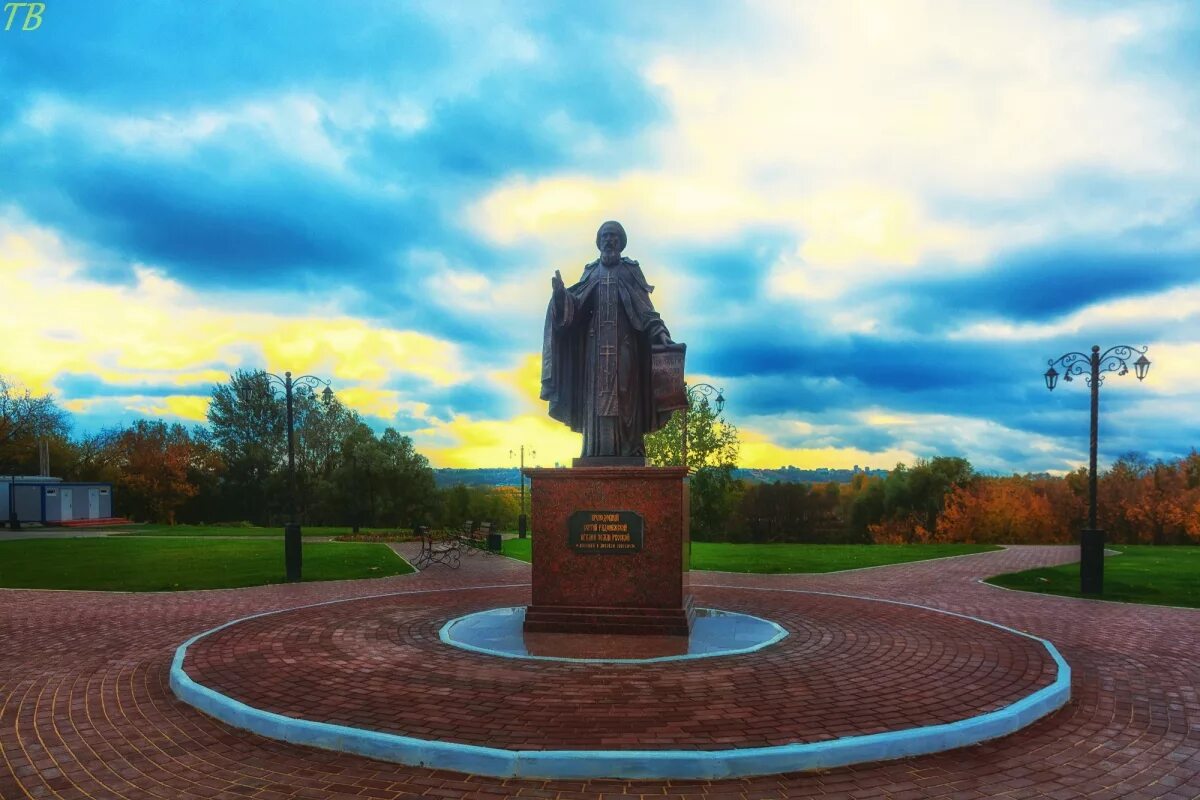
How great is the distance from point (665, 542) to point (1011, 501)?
44809 millimetres

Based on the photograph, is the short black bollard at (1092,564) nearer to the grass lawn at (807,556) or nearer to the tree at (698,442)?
the grass lawn at (807,556)

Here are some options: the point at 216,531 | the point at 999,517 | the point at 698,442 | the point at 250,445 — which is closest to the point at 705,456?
the point at 698,442

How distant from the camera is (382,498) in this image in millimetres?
43719

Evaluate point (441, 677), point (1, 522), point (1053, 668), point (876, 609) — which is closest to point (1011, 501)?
point (876, 609)

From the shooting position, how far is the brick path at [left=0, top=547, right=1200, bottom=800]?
4773 millimetres

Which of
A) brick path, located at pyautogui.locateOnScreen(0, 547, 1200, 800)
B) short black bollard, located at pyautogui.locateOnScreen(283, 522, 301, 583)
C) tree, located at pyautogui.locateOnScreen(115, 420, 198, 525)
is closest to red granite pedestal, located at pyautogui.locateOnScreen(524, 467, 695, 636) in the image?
brick path, located at pyautogui.locateOnScreen(0, 547, 1200, 800)

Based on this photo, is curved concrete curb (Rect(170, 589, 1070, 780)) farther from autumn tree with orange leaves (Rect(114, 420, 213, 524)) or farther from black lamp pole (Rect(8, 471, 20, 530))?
autumn tree with orange leaves (Rect(114, 420, 213, 524))

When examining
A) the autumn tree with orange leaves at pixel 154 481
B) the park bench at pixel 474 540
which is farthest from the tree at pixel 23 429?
the park bench at pixel 474 540

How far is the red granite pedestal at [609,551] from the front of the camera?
338 inches

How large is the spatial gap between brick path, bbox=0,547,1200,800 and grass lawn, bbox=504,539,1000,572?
938cm

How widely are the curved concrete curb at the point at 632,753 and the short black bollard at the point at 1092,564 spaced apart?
9.99 meters

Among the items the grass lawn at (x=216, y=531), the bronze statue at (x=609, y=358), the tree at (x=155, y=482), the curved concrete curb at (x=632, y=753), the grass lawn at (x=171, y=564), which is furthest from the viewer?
the tree at (x=155, y=482)

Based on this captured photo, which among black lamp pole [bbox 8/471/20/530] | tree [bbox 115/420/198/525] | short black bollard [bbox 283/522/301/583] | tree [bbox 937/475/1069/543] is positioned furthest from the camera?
tree [bbox 115/420/198/525]

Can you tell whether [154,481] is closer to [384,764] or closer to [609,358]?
[609,358]
